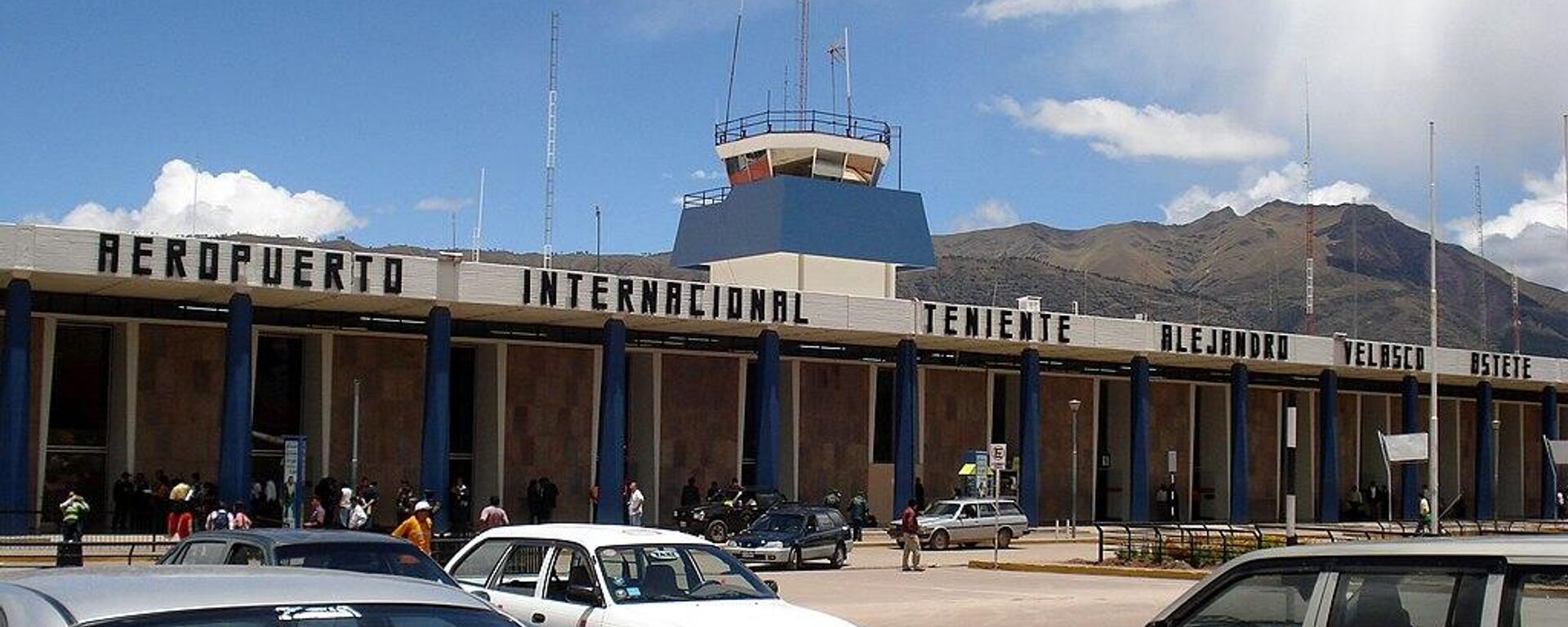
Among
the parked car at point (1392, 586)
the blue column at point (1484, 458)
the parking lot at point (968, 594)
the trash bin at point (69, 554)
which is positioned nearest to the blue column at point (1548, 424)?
the blue column at point (1484, 458)

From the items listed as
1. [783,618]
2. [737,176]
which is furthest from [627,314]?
[783,618]

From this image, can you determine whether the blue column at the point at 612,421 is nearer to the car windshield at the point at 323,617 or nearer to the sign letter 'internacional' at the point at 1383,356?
the sign letter 'internacional' at the point at 1383,356

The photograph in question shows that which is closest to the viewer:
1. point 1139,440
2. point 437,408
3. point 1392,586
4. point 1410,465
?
point 1392,586

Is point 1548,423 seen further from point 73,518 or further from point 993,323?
point 73,518

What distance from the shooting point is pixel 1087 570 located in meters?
35.7

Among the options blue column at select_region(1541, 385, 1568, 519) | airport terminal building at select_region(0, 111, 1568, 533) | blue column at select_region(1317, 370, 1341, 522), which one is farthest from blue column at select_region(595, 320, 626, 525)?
blue column at select_region(1541, 385, 1568, 519)

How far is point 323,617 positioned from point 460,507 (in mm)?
39748

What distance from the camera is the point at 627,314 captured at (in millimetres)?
43875

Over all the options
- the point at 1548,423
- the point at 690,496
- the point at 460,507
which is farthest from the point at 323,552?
the point at 1548,423

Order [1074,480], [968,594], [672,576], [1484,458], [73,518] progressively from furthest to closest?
[1484,458]
[1074,480]
[73,518]
[968,594]
[672,576]

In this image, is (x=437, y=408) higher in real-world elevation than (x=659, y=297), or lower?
lower

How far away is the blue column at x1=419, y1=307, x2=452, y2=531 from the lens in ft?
135

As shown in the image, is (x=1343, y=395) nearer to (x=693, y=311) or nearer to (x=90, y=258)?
(x=693, y=311)

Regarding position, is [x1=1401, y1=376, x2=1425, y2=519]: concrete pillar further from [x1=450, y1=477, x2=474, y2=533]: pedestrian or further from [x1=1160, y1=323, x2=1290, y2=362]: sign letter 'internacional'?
[x1=450, y1=477, x2=474, y2=533]: pedestrian
